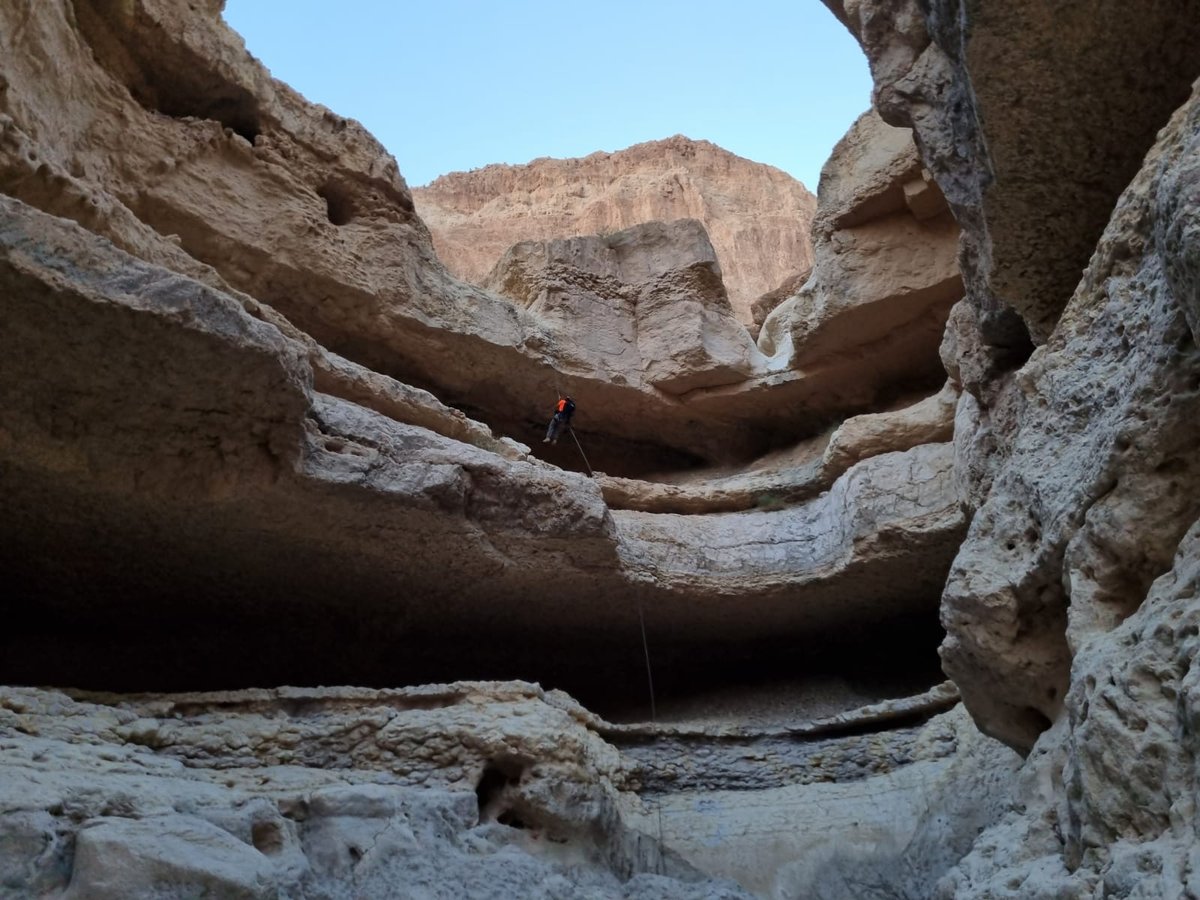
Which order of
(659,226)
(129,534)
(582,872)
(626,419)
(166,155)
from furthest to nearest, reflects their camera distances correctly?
(659,226) < (626,419) < (166,155) < (129,534) < (582,872)

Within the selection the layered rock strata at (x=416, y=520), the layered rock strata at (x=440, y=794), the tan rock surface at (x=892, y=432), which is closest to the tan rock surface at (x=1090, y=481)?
the layered rock strata at (x=416, y=520)

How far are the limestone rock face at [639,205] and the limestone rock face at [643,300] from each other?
8.27m

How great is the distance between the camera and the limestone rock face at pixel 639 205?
2275 cm

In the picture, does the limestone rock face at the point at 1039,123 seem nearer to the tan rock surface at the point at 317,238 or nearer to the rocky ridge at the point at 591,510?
the rocky ridge at the point at 591,510

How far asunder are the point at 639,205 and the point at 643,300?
1021cm

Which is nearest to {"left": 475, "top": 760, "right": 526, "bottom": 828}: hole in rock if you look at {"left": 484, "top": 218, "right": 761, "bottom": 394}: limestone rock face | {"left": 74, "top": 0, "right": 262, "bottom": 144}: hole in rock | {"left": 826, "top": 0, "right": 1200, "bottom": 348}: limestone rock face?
{"left": 826, "top": 0, "right": 1200, "bottom": 348}: limestone rock face

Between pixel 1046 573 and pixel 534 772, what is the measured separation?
3274 mm

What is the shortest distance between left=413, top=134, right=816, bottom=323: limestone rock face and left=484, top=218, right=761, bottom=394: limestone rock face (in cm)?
827

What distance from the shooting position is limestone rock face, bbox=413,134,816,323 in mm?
22750

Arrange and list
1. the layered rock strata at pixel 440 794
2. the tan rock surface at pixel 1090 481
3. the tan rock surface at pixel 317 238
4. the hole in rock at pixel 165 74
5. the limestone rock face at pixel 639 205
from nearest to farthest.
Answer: the tan rock surface at pixel 1090 481
the layered rock strata at pixel 440 794
the tan rock surface at pixel 317 238
the hole in rock at pixel 165 74
the limestone rock face at pixel 639 205

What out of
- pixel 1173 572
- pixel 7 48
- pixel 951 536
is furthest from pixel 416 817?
pixel 7 48

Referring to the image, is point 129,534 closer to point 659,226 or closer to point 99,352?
point 99,352

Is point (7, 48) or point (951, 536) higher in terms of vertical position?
point (7, 48)

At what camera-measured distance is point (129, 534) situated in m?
7.41
